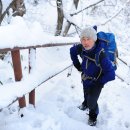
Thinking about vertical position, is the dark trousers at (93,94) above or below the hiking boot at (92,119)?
above

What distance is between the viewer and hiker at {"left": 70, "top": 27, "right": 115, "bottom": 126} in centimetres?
420

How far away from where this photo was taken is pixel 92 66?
4406mm

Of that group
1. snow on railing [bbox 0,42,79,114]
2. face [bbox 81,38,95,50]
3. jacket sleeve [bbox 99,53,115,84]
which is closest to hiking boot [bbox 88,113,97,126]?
jacket sleeve [bbox 99,53,115,84]

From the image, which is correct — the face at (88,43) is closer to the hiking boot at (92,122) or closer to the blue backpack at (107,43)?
the blue backpack at (107,43)

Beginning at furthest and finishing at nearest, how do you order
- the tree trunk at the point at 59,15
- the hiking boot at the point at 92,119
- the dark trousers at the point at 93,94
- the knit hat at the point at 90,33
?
1. the tree trunk at the point at 59,15
2. the hiking boot at the point at 92,119
3. the dark trousers at the point at 93,94
4. the knit hat at the point at 90,33

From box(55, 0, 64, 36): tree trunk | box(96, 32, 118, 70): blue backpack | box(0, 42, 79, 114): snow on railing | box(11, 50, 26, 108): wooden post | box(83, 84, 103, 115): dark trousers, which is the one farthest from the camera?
box(55, 0, 64, 36): tree trunk

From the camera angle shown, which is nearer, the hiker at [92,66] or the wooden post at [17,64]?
the wooden post at [17,64]

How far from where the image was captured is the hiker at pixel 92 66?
420cm

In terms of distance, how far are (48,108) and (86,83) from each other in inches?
28.6

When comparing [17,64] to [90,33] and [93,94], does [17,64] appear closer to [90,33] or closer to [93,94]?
[90,33]

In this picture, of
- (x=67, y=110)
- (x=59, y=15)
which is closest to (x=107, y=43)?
(x=67, y=110)

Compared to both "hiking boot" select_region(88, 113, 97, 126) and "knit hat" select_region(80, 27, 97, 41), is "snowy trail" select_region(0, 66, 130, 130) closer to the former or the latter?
"hiking boot" select_region(88, 113, 97, 126)

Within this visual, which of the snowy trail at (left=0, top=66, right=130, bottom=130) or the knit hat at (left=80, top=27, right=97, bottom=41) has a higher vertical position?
the knit hat at (left=80, top=27, right=97, bottom=41)

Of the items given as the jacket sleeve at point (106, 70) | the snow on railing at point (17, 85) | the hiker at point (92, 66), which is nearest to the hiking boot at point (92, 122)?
the hiker at point (92, 66)
